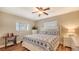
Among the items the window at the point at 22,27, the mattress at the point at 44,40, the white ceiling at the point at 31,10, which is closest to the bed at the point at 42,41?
the mattress at the point at 44,40

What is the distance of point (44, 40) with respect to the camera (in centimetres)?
122

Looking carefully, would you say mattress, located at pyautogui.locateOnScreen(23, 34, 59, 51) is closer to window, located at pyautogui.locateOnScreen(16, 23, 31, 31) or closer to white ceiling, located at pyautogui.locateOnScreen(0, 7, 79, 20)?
window, located at pyautogui.locateOnScreen(16, 23, 31, 31)

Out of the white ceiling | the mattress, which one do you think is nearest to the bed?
the mattress

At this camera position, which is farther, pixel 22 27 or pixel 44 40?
pixel 22 27

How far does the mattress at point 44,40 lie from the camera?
1.18 meters

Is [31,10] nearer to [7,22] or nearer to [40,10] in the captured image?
[40,10]

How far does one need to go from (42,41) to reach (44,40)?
0.04m

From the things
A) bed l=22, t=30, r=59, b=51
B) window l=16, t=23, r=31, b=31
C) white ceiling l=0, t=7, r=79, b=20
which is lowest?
bed l=22, t=30, r=59, b=51

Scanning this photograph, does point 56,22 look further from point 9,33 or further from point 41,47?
point 9,33

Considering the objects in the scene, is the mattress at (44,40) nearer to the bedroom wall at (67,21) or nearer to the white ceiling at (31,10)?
the bedroom wall at (67,21)

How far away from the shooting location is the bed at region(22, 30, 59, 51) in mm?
1188

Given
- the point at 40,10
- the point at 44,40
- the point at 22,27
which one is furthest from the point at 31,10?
the point at 44,40
